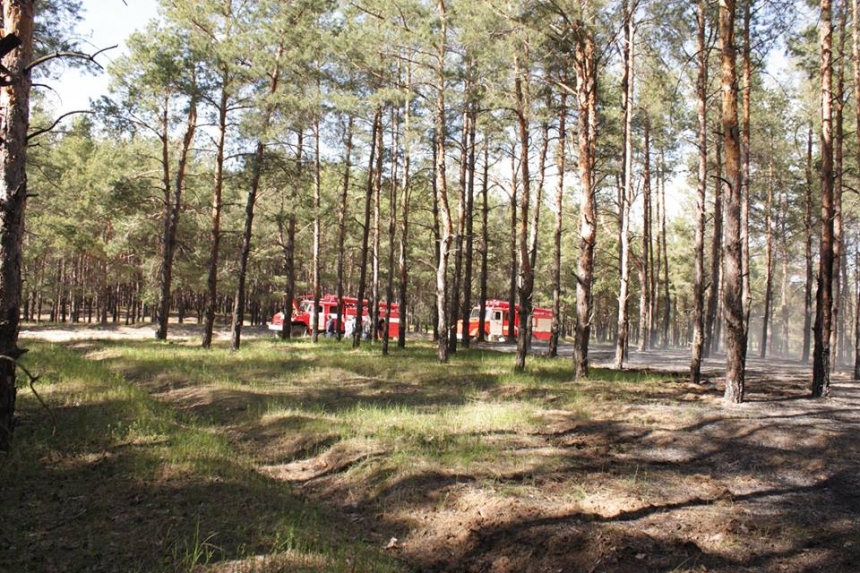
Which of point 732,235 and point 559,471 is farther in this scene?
point 732,235

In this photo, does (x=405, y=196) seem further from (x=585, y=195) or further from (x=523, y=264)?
(x=585, y=195)

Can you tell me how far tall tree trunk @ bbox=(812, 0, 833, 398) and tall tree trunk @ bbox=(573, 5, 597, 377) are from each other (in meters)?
4.70

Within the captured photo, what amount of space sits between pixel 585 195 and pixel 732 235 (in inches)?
147

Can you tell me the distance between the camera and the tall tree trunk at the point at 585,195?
42.4 ft

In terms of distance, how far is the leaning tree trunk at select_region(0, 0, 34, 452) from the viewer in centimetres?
617

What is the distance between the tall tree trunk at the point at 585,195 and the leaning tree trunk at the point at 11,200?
10.9 metres

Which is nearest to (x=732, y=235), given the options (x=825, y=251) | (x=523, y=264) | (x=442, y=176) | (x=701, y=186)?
(x=825, y=251)

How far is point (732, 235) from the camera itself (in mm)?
10078

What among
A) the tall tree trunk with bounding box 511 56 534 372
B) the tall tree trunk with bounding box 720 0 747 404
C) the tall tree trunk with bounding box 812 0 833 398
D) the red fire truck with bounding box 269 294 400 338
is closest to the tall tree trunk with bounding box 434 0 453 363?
the tall tree trunk with bounding box 511 56 534 372

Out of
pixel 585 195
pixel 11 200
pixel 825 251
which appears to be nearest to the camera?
pixel 11 200

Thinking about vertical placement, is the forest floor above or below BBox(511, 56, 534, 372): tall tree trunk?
below

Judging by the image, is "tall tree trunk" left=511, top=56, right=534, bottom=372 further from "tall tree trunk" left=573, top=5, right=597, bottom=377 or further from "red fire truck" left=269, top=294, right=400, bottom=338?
"red fire truck" left=269, top=294, right=400, bottom=338

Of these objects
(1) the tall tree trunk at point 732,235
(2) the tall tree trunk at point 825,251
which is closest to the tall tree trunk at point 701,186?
(1) the tall tree trunk at point 732,235

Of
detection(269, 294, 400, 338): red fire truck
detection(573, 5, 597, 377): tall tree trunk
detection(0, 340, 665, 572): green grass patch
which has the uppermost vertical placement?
detection(573, 5, 597, 377): tall tree trunk
